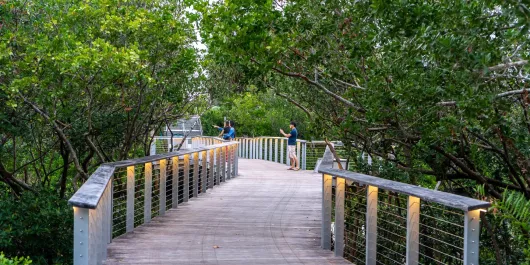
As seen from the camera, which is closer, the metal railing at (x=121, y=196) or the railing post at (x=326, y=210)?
the metal railing at (x=121, y=196)

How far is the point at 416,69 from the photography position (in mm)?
5980

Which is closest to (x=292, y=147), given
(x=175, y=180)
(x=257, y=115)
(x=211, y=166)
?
(x=211, y=166)

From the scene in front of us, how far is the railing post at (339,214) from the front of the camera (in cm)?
688

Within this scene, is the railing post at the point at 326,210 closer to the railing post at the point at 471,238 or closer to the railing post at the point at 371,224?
the railing post at the point at 371,224

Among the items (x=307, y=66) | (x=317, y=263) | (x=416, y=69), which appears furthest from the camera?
(x=307, y=66)

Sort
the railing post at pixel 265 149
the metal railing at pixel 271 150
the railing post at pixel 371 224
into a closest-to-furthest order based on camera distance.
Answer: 1. the railing post at pixel 371 224
2. the metal railing at pixel 271 150
3. the railing post at pixel 265 149

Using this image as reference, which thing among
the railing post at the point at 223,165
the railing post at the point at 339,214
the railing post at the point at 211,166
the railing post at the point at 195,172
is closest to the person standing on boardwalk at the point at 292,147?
the railing post at the point at 223,165

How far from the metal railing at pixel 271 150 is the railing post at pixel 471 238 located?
17.5 metres

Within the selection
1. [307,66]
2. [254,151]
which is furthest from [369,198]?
[254,151]

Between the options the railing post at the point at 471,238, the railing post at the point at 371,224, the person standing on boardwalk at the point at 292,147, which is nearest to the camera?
the railing post at the point at 471,238

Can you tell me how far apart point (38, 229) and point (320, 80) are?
4707 mm

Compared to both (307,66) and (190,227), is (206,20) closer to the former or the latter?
(307,66)

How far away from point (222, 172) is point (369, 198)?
11.2 m

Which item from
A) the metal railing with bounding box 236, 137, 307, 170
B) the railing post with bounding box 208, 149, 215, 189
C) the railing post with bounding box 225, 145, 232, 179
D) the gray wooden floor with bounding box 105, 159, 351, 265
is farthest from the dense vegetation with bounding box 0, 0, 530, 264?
the metal railing with bounding box 236, 137, 307, 170
